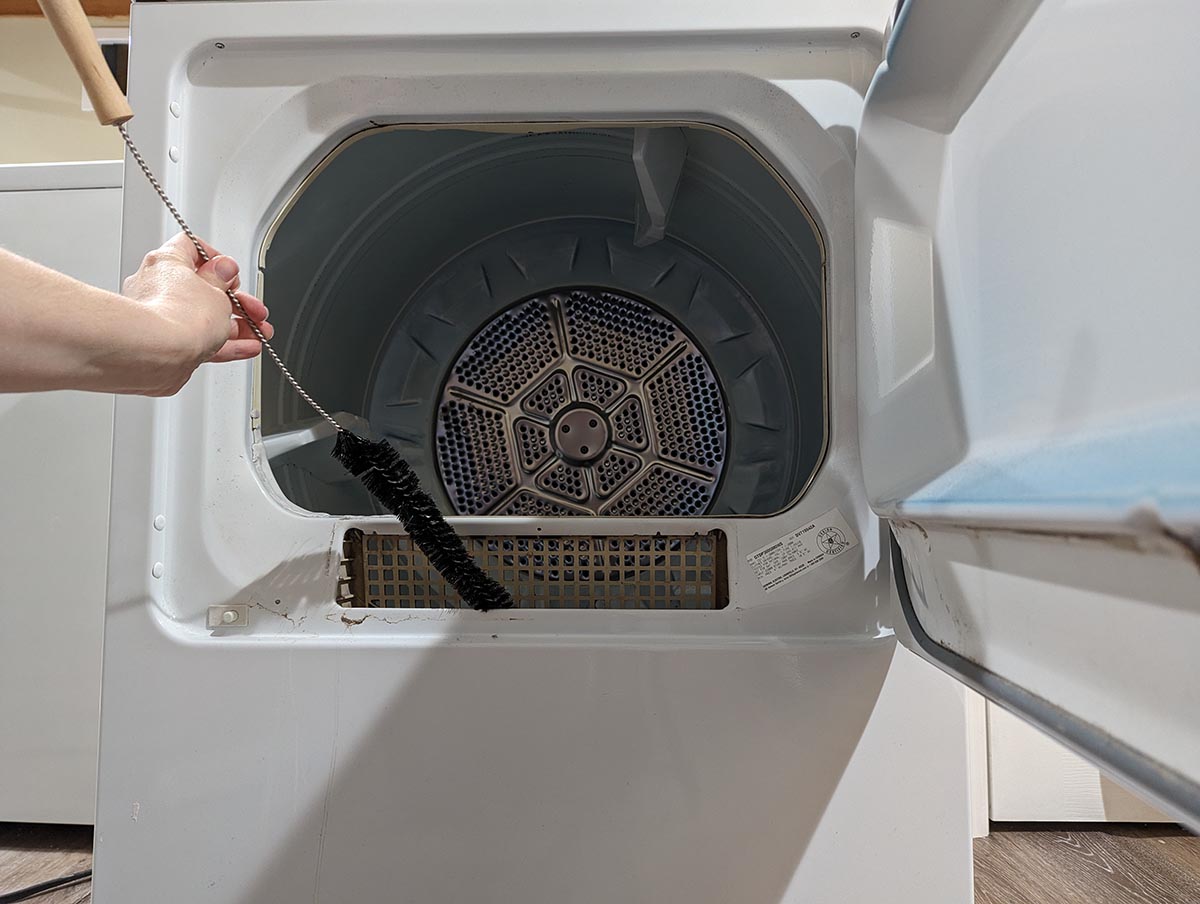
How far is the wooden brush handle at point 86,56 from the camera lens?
0.46 meters

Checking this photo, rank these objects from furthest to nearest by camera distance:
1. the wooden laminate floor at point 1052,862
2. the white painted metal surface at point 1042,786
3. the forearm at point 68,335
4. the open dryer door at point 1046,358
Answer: the white painted metal surface at point 1042,786 → the wooden laminate floor at point 1052,862 → the forearm at point 68,335 → the open dryer door at point 1046,358

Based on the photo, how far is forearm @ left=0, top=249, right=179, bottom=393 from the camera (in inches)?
16.2

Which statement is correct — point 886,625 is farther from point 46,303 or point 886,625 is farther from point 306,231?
point 306,231

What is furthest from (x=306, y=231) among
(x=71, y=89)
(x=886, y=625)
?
(x=71, y=89)

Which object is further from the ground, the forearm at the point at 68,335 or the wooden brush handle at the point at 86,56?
the wooden brush handle at the point at 86,56

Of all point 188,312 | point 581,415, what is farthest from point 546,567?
point 581,415

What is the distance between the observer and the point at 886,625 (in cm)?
62

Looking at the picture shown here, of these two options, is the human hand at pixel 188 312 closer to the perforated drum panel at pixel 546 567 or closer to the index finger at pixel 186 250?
the index finger at pixel 186 250

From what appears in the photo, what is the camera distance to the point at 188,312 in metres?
0.52

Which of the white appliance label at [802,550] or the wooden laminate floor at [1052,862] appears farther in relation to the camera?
the wooden laminate floor at [1052,862]

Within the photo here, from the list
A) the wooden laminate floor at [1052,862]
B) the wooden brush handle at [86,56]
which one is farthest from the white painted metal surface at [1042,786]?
the wooden brush handle at [86,56]

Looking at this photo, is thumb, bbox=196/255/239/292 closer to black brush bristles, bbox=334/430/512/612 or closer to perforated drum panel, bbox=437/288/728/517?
black brush bristles, bbox=334/430/512/612

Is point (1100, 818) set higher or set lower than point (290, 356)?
lower

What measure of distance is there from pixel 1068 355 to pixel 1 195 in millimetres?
1341
